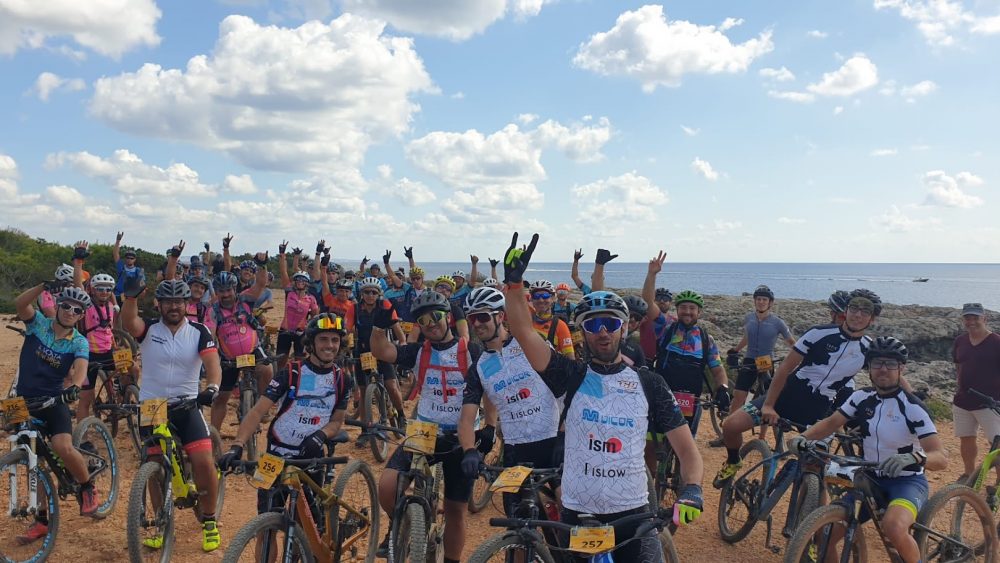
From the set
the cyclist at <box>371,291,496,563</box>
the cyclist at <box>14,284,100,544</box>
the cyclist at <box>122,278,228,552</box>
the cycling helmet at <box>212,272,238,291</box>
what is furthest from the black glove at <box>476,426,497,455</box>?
the cycling helmet at <box>212,272,238,291</box>

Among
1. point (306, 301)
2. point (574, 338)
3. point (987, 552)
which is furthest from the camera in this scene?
point (306, 301)

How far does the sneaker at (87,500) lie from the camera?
6.37 metres

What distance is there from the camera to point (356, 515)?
5.27 m

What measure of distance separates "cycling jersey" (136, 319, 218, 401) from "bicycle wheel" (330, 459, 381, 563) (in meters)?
1.90

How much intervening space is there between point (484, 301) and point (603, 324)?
4.75 ft

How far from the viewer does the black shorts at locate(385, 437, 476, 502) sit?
514 cm

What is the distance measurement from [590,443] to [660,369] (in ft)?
14.8

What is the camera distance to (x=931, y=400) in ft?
52.6

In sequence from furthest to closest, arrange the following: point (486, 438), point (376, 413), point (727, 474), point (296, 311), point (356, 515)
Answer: point (296, 311) < point (376, 413) < point (727, 474) < point (356, 515) < point (486, 438)

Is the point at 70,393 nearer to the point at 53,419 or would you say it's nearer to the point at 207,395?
the point at 53,419

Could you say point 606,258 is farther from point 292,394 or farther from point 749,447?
point 749,447

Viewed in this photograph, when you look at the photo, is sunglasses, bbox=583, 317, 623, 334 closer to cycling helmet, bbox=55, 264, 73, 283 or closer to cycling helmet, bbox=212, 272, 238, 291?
cycling helmet, bbox=212, 272, 238, 291

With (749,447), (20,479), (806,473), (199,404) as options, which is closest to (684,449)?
(806,473)

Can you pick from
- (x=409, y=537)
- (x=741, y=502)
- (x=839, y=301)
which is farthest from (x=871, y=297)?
(x=409, y=537)
